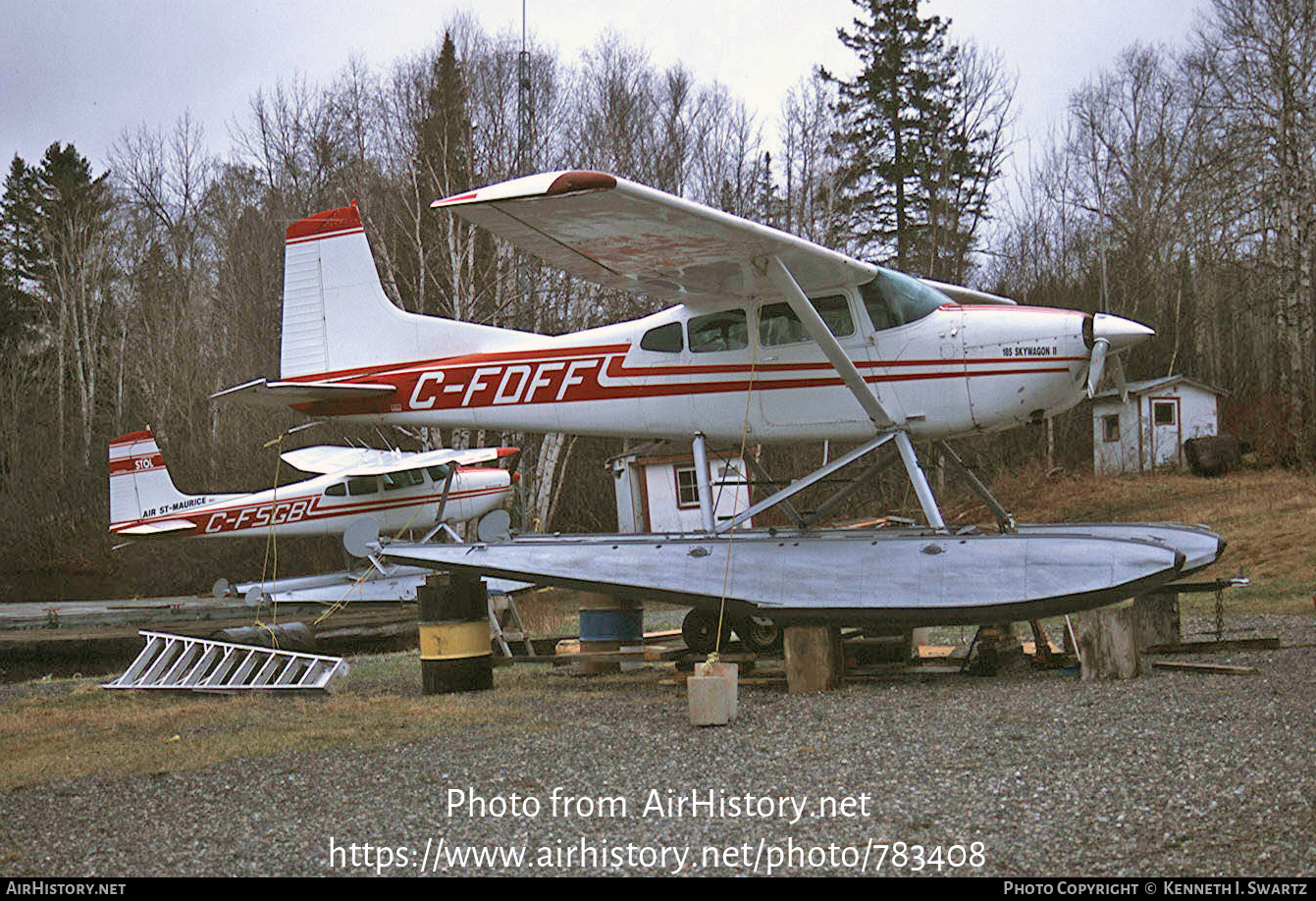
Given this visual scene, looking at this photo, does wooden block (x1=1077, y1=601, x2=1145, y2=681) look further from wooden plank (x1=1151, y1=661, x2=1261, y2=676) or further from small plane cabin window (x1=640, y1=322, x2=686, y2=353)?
small plane cabin window (x1=640, y1=322, x2=686, y2=353)

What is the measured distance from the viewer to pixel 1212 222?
3656 cm

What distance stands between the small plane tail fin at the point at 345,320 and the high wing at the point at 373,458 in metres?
6.98

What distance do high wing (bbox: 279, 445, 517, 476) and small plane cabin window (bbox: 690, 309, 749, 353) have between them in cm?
911

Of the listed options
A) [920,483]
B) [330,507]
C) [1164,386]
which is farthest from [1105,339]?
[1164,386]

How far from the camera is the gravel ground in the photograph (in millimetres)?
4055

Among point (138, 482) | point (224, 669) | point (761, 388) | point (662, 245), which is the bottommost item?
point (224, 669)

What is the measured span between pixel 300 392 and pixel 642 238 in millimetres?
3835

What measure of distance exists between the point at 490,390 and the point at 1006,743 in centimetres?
612

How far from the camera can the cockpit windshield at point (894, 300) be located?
9.48m

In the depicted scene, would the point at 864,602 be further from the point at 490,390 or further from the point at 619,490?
the point at 619,490

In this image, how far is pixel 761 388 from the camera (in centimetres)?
973

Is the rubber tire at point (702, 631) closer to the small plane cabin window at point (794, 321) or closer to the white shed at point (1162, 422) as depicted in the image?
the small plane cabin window at point (794, 321)

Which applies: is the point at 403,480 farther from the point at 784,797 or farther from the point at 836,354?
the point at 784,797

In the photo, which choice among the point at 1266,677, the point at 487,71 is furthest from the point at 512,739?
the point at 487,71
